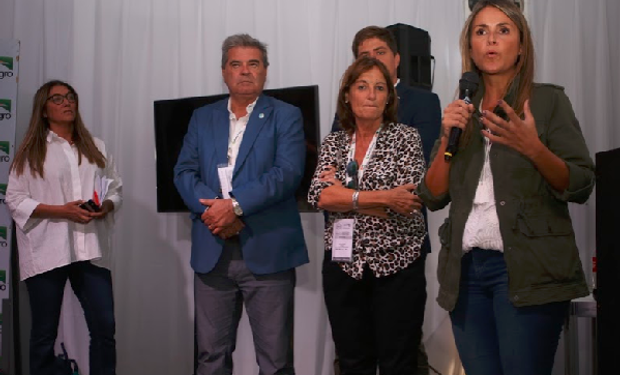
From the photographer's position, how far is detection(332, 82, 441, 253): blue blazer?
2822mm

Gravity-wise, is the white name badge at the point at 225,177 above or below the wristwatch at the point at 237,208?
above

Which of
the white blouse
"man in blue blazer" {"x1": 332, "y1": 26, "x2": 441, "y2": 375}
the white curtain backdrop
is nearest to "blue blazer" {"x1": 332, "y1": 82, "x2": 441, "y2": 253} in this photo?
"man in blue blazer" {"x1": 332, "y1": 26, "x2": 441, "y2": 375}

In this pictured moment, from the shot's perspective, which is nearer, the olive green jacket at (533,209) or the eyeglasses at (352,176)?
the olive green jacket at (533,209)

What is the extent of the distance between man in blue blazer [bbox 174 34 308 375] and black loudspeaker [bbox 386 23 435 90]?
706 mm

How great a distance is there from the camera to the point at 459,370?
3.69 m

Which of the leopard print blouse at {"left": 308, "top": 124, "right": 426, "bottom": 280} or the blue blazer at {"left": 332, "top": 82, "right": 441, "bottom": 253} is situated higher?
the blue blazer at {"left": 332, "top": 82, "right": 441, "bottom": 253}

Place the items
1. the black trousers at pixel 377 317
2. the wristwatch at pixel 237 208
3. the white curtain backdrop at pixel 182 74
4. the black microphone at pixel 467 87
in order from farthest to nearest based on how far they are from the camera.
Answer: the white curtain backdrop at pixel 182 74, the wristwatch at pixel 237 208, the black trousers at pixel 377 317, the black microphone at pixel 467 87

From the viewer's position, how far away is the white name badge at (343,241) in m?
2.36

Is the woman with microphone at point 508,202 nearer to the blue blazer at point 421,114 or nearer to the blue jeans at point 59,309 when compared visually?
the blue blazer at point 421,114

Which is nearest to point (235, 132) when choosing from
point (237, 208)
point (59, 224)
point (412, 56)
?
point (237, 208)

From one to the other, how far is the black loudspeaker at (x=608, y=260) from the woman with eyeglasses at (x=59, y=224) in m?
2.69

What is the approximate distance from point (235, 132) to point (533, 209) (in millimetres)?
1633

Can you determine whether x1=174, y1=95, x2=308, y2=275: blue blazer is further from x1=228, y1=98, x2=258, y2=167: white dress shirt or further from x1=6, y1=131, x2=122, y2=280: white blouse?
x1=6, y1=131, x2=122, y2=280: white blouse

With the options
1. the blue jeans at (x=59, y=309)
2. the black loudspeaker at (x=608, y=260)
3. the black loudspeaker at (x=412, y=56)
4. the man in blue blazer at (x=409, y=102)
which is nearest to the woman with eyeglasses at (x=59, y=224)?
the blue jeans at (x=59, y=309)
